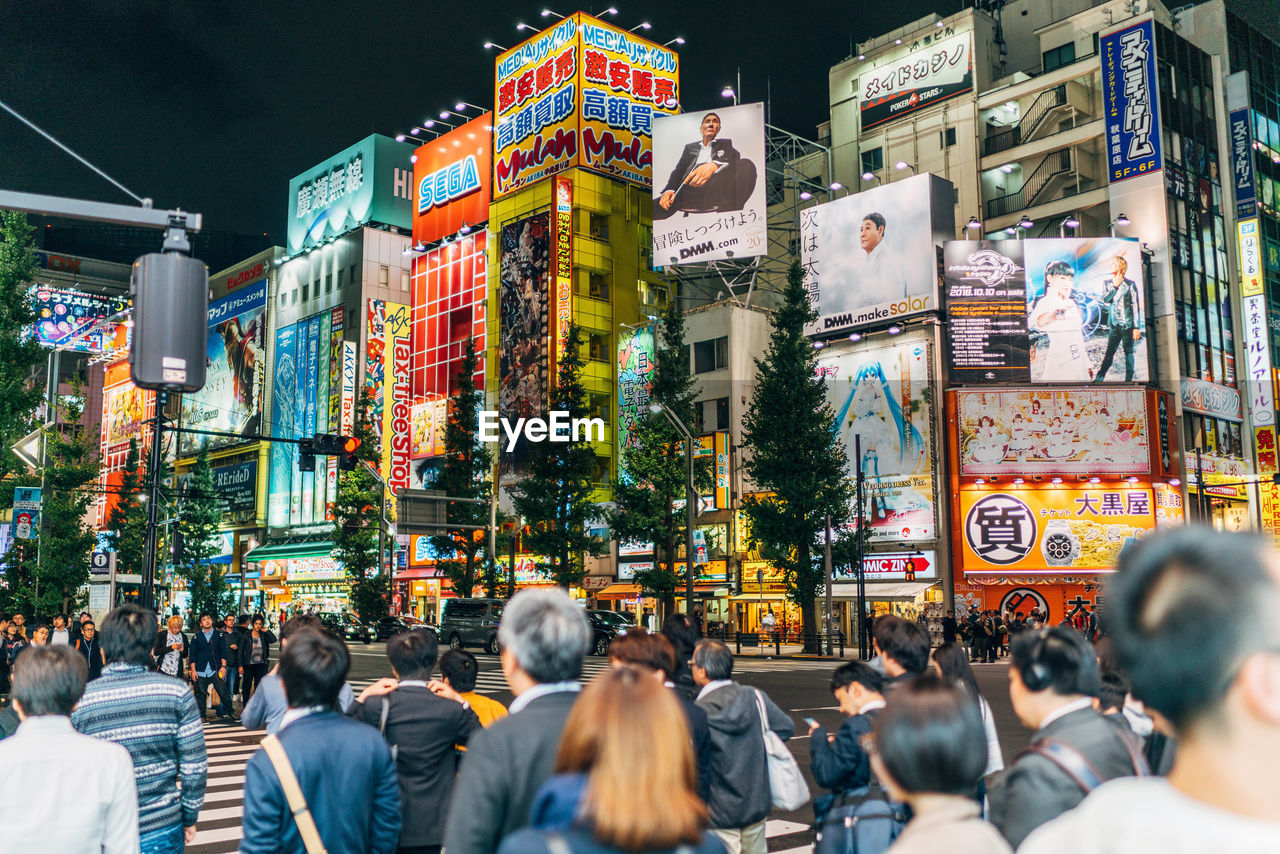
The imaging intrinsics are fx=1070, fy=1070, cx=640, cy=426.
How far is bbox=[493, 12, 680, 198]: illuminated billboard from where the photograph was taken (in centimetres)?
5828

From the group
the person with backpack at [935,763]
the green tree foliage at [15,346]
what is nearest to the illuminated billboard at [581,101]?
the green tree foliage at [15,346]

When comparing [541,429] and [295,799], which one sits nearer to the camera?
[295,799]

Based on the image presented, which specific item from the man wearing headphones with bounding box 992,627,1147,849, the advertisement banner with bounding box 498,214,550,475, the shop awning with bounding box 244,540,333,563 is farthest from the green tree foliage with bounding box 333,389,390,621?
the man wearing headphones with bounding box 992,627,1147,849

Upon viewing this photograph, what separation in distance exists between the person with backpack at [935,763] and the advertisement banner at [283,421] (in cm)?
7990

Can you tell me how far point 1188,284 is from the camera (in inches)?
1839

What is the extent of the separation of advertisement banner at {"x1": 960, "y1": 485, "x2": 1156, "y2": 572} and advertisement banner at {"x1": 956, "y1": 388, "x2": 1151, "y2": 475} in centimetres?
93

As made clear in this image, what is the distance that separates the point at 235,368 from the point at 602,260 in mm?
41872

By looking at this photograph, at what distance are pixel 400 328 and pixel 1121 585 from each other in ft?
232

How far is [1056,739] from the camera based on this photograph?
3488 mm

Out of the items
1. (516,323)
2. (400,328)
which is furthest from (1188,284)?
(400,328)

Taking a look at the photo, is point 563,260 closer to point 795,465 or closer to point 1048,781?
point 795,465

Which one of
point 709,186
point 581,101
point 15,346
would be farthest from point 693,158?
point 15,346

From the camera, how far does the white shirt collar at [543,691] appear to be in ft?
10.4

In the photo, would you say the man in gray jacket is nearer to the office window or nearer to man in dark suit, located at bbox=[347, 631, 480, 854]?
man in dark suit, located at bbox=[347, 631, 480, 854]
